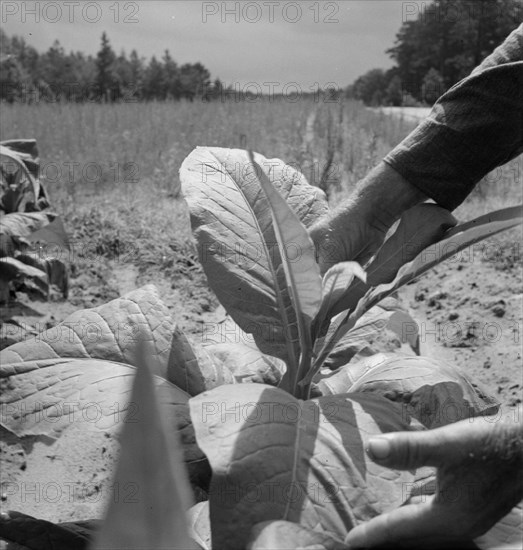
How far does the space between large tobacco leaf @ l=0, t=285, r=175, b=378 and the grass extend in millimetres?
2115

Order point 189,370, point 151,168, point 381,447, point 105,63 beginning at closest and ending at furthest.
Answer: point 381,447, point 189,370, point 151,168, point 105,63

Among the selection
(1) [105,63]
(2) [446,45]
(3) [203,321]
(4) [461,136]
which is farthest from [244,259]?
(1) [105,63]

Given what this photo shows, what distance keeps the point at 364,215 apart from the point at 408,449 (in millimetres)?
514

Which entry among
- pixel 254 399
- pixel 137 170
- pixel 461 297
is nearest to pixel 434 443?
pixel 254 399

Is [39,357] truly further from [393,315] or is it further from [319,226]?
[393,315]

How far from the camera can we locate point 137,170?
6.41 metres

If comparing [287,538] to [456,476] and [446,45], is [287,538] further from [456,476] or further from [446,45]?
[446,45]

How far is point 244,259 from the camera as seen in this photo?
104cm

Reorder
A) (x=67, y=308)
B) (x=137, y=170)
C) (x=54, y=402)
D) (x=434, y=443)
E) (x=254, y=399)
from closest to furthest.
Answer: (x=434, y=443), (x=254, y=399), (x=54, y=402), (x=67, y=308), (x=137, y=170)

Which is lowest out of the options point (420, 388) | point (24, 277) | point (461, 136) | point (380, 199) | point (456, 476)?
point (24, 277)

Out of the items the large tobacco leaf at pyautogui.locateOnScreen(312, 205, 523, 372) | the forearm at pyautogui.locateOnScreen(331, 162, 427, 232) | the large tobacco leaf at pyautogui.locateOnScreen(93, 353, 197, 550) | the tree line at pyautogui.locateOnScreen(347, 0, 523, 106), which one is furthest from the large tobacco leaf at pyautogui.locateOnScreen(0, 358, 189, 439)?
the tree line at pyautogui.locateOnScreen(347, 0, 523, 106)

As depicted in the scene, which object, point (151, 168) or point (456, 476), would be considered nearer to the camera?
point (456, 476)

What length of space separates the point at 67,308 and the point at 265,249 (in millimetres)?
2254

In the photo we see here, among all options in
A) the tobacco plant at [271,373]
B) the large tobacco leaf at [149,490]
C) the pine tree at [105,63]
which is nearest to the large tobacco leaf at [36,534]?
the tobacco plant at [271,373]
